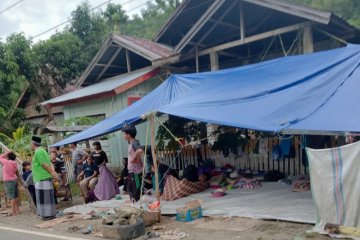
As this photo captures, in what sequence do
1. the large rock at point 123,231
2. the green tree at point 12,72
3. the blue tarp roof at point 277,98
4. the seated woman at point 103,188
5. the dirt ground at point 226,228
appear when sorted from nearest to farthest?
1. the dirt ground at point 226,228
2. the blue tarp roof at point 277,98
3. the large rock at point 123,231
4. the seated woman at point 103,188
5. the green tree at point 12,72

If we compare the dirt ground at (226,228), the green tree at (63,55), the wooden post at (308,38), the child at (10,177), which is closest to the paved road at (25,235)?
the dirt ground at (226,228)

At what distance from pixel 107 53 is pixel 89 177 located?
6478 millimetres

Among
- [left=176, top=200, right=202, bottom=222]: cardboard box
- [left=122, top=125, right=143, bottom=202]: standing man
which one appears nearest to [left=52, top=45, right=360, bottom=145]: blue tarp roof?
[left=122, top=125, right=143, bottom=202]: standing man

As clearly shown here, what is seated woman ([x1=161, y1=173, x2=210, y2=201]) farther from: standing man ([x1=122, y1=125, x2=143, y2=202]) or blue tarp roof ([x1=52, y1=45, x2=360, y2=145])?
blue tarp roof ([x1=52, y1=45, x2=360, y2=145])

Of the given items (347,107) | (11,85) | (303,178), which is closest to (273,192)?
(303,178)

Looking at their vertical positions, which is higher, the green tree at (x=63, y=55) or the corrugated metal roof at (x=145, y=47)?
the green tree at (x=63, y=55)

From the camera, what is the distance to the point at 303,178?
7652mm

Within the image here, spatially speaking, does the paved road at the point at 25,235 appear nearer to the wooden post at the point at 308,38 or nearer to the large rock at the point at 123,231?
the large rock at the point at 123,231

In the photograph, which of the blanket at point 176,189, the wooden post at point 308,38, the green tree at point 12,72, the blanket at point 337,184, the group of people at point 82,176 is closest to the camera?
the blanket at point 337,184

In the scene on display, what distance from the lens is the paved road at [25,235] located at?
5.91 metres

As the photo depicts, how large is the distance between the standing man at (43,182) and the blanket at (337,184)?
4.91 meters

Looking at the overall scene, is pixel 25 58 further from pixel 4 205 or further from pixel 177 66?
pixel 4 205

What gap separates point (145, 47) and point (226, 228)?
8418mm

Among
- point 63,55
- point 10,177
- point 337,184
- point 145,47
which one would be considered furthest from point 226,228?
point 63,55
